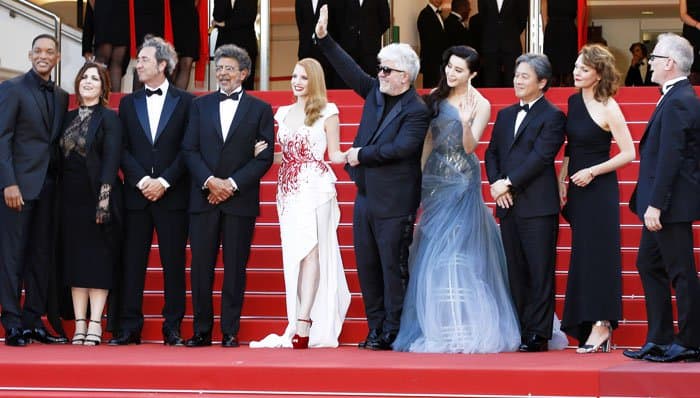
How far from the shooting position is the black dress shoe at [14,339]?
8633 millimetres

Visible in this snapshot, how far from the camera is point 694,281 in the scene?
302 inches

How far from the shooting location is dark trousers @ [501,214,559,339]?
8281 millimetres

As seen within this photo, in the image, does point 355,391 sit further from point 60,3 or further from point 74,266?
point 60,3

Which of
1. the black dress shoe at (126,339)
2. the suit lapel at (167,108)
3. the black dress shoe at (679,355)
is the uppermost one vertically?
the suit lapel at (167,108)

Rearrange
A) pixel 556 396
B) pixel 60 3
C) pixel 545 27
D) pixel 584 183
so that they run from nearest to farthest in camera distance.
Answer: pixel 556 396, pixel 584 183, pixel 545 27, pixel 60 3

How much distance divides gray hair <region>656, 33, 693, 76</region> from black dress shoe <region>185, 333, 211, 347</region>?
3239 millimetres

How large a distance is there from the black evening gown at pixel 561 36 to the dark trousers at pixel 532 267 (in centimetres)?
547

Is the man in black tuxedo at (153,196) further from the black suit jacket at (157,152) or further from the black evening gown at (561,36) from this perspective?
the black evening gown at (561,36)

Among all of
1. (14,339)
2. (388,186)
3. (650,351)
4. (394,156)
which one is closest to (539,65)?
(394,156)

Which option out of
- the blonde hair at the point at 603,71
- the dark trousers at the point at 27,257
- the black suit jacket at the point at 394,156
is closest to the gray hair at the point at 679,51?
the blonde hair at the point at 603,71

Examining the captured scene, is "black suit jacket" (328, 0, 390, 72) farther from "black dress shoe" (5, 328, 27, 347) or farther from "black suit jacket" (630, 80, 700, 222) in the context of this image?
"black suit jacket" (630, 80, 700, 222)

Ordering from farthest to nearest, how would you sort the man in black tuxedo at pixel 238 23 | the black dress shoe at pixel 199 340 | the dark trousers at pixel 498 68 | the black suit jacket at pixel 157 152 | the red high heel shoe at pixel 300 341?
the dark trousers at pixel 498 68, the man in black tuxedo at pixel 238 23, the black suit jacket at pixel 157 152, the black dress shoe at pixel 199 340, the red high heel shoe at pixel 300 341

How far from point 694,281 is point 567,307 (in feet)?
2.92

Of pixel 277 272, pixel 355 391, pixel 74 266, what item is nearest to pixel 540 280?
pixel 355 391
